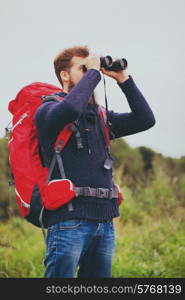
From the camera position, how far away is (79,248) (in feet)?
9.45

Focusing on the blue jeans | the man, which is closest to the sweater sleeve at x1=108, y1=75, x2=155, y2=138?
the man

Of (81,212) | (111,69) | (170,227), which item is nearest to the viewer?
(81,212)

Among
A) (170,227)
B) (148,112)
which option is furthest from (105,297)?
(170,227)

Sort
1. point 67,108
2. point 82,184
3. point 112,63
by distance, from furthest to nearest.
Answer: point 112,63, point 82,184, point 67,108

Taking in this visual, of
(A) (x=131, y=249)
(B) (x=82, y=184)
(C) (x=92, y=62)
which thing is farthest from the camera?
(A) (x=131, y=249)

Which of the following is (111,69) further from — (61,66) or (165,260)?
(165,260)

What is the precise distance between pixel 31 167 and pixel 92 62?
0.80 metres

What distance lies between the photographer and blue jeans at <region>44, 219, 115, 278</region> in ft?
9.37

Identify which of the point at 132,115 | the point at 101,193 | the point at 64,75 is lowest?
the point at 101,193

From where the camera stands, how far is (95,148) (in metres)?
3.11

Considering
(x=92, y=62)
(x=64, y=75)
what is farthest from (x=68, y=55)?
(x=92, y=62)

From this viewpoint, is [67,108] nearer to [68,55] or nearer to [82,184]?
[82,184]

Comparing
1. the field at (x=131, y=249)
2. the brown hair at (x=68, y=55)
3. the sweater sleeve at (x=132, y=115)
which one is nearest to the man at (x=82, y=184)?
the brown hair at (x=68, y=55)

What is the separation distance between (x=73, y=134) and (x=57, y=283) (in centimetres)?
98
